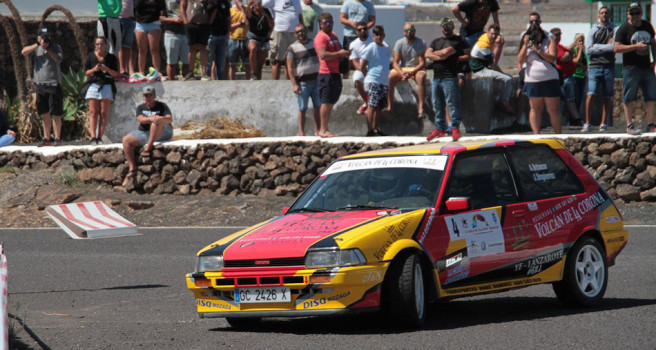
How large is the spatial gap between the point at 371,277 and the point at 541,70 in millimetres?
10563

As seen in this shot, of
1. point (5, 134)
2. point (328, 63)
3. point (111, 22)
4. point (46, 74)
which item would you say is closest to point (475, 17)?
point (328, 63)

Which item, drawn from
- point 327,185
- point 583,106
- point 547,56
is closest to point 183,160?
point 547,56

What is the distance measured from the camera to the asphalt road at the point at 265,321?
7660mm

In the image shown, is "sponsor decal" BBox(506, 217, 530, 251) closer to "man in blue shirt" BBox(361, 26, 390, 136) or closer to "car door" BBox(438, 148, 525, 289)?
"car door" BBox(438, 148, 525, 289)

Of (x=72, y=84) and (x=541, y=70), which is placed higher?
(x=541, y=70)

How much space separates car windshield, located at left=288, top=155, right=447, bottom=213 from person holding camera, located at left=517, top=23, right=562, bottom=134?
8.87 meters

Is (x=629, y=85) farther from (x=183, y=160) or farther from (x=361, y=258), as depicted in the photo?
(x=361, y=258)

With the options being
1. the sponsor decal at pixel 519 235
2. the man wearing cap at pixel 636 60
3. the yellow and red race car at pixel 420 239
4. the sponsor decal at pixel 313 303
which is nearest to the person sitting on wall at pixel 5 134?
the yellow and red race car at pixel 420 239

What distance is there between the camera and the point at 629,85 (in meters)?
17.7

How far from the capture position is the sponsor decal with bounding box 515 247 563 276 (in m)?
8.91

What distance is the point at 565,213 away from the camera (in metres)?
9.27

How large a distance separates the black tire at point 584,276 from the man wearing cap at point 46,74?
1294 cm

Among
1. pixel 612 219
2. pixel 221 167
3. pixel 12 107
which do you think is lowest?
pixel 221 167

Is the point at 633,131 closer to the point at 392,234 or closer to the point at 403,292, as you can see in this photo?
the point at 392,234
